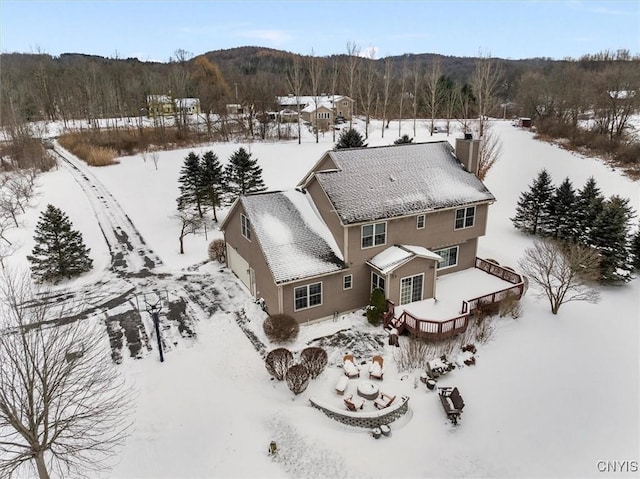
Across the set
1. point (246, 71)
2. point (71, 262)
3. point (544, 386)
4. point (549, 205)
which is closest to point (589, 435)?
point (544, 386)

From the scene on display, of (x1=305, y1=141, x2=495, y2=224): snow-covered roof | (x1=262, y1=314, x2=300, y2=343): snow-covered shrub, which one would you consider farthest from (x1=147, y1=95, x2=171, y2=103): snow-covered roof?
(x1=262, y1=314, x2=300, y2=343): snow-covered shrub

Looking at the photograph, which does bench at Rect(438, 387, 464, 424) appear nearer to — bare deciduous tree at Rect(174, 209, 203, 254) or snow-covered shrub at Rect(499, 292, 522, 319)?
snow-covered shrub at Rect(499, 292, 522, 319)

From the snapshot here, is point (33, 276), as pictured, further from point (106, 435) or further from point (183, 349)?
point (106, 435)

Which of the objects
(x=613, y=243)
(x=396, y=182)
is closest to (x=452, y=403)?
(x=396, y=182)

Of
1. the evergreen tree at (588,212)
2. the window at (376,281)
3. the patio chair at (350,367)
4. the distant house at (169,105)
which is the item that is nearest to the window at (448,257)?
the window at (376,281)

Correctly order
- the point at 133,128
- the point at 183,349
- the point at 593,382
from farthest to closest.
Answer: the point at 133,128 < the point at 183,349 < the point at 593,382

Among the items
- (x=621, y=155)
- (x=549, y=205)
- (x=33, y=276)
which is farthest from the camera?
(x=621, y=155)
